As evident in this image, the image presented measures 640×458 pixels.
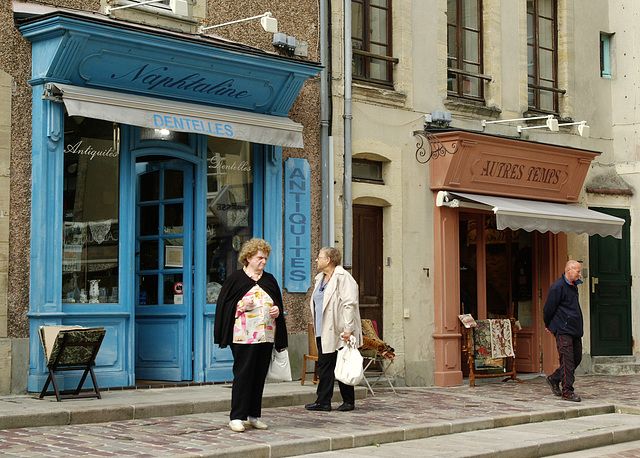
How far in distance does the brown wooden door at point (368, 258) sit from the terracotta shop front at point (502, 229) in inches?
35.9

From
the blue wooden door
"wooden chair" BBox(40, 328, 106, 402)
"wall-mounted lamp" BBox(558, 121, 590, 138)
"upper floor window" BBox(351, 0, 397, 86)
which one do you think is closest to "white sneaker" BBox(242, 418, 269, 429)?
"wooden chair" BBox(40, 328, 106, 402)

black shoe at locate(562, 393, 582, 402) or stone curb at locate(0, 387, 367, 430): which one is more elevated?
stone curb at locate(0, 387, 367, 430)

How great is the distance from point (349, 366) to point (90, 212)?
10.8 ft

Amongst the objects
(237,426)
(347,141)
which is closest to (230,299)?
(237,426)

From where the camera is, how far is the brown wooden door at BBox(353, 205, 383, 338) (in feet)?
43.7

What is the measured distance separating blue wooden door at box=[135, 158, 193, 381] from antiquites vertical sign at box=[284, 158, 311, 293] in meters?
1.31

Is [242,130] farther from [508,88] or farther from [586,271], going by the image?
[586,271]

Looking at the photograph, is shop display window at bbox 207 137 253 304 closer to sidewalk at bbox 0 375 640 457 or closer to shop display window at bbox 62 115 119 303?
shop display window at bbox 62 115 119 303

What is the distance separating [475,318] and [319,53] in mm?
4855

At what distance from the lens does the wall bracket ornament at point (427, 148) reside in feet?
45.4

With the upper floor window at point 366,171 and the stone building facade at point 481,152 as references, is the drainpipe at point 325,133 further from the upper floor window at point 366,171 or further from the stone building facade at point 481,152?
the upper floor window at point 366,171

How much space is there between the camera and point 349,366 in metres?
9.52

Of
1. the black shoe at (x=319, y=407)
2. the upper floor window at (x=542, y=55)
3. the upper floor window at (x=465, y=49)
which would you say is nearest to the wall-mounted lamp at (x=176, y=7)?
→ the black shoe at (x=319, y=407)

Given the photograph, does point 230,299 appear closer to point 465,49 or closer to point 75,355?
point 75,355
